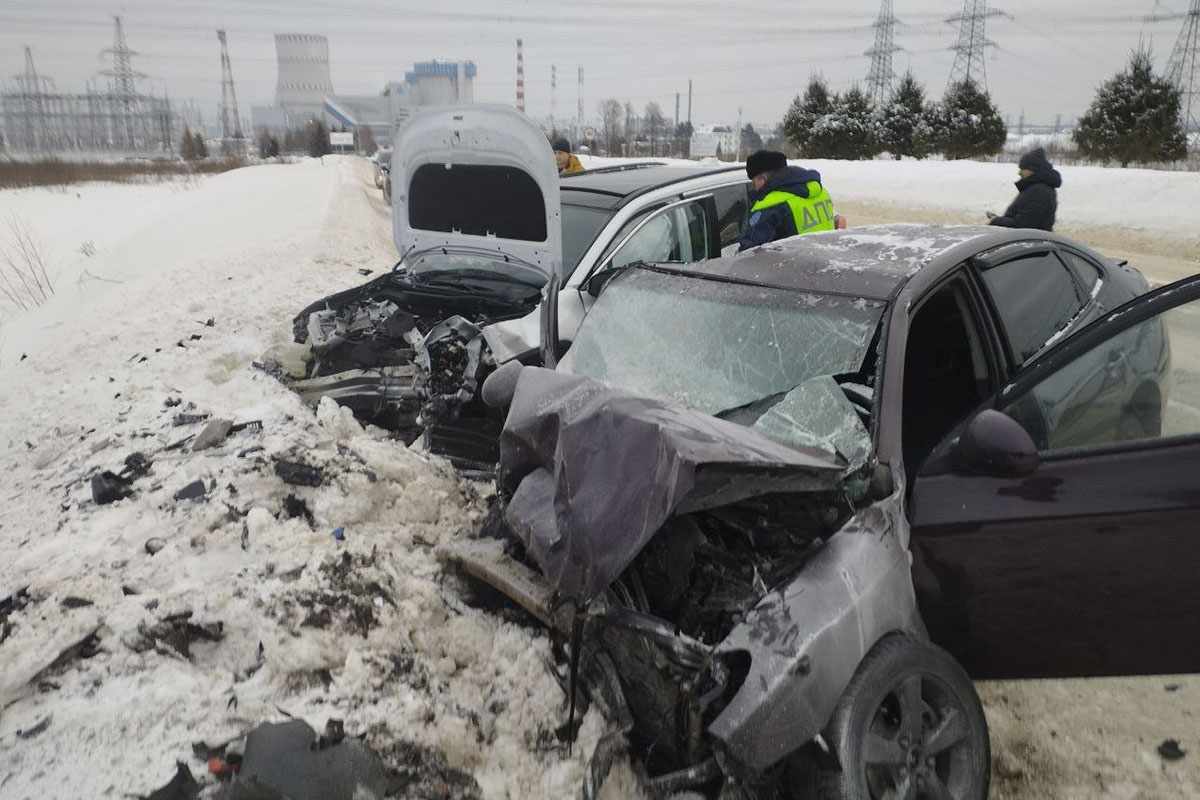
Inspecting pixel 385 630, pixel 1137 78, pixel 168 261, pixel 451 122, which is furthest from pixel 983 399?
pixel 1137 78

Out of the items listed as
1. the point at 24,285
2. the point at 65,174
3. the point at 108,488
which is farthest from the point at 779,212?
the point at 65,174

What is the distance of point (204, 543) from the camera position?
3785 mm

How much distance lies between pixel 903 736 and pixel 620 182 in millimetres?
4744

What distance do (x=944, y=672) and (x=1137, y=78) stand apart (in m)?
27.0

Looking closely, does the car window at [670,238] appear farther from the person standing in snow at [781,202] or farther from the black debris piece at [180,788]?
the black debris piece at [180,788]

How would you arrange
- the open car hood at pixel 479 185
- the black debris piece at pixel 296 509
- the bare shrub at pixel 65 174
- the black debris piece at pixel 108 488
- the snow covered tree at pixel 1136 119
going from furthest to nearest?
the bare shrub at pixel 65 174, the snow covered tree at pixel 1136 119, the open car hood at pixel 479 185, the black debris piece at pixel 108 488, the black debris piece at pixel 296 509

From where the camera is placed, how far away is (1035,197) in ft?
22.1

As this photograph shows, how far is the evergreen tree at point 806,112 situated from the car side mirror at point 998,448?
3383cm

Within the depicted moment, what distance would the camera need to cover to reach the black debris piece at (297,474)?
4254 mm

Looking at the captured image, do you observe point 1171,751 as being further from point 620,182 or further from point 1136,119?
point 1136,119

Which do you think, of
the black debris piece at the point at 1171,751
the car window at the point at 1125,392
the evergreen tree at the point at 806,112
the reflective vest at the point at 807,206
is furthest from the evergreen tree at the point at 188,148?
the black debris piece at the point at 1171,751

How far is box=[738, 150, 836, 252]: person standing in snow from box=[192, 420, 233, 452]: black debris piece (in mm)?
3670

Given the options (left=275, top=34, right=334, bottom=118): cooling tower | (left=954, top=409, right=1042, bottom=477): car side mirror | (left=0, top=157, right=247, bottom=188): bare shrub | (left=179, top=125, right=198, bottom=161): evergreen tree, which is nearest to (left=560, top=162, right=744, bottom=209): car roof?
(left=954, top=409, right=1042, bottom=477): car side mirror

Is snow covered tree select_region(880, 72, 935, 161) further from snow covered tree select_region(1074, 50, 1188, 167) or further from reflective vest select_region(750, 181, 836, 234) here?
reflective vest select_region(750, 181, 836, 234)
